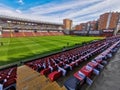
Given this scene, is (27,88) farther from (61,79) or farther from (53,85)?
(61,79)

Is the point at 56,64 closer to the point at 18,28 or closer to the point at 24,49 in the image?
the point at 24,49

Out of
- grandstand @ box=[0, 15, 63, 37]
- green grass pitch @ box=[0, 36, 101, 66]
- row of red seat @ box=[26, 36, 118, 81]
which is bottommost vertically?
green grass pitch @ box=[0, 36, 101, 66]

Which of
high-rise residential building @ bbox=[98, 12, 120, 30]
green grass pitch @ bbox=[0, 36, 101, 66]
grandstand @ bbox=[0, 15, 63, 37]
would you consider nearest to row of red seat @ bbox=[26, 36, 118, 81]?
green grass pitch @ bbox=[0, 36, 101, 66]

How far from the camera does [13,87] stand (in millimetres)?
3848

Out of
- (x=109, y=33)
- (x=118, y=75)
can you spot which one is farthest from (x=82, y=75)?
(x=109, y=33)

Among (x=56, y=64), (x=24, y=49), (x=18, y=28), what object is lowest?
(x=24, y=49)

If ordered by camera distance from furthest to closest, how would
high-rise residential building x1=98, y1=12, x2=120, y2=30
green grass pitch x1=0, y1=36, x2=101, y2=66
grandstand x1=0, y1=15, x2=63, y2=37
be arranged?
high-rise residential building x1=98, y1=12, x2=120, y2=30 < grandstand x1=0, y1=15, x2=63, y2=37 < green grass pitch x1=0, y1=36, x2=101, y2=66

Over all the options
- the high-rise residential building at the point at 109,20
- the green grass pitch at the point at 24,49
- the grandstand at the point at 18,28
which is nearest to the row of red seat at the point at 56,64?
the green grass pitch at the point at 24,49

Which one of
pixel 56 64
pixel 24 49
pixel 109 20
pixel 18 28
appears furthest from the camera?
pixel 109 20

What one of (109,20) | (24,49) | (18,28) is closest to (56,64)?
(24,49)

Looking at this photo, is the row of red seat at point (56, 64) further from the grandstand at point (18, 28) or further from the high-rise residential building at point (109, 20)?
the high-rise residential building at point (109, 20)

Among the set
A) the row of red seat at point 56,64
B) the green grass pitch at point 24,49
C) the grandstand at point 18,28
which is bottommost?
the green grass pitch at point 24,49

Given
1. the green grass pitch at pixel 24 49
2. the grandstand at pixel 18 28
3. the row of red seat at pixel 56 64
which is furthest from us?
the grandstand at pixel 18 28

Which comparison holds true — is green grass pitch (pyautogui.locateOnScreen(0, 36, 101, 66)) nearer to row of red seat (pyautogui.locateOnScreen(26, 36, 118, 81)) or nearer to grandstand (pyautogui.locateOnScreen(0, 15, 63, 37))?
row of red seat (pyautogui.locateOnScreen(26, 36, 118, 81))
